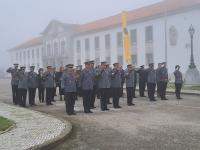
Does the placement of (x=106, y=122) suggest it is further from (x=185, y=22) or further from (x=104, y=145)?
(x=185, y=22)

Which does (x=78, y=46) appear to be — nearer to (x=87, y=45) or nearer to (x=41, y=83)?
(x=87, y=45)

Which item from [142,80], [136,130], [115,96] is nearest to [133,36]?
[142,80]

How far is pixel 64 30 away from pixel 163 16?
74.2 feet

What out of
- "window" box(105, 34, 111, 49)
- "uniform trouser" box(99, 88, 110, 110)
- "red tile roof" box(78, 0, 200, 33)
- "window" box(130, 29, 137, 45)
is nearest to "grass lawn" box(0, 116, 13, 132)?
"uniform trouser" box(99, 88, 110, 110)

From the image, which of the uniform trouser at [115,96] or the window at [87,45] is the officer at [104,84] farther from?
the window at [87,45]

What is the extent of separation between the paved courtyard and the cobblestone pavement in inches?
16.1

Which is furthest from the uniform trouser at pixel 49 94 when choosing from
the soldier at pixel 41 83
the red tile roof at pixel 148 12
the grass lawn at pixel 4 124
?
the red tile roof at pixel 148 12

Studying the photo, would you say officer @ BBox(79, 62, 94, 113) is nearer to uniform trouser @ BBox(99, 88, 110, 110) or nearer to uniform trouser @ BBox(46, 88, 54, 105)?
uniform trouser @ BBox(99, 88, 110, 110)

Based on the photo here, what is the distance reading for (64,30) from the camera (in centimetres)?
5941

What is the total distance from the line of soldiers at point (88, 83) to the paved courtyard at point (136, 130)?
0.74 meters

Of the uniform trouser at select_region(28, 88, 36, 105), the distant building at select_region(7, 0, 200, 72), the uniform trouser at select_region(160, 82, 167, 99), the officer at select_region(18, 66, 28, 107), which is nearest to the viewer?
the officer at select_region(18, 66, 28, 107)

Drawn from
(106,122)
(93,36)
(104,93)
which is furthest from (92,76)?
(93,36)

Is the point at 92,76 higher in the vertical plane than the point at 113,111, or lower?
higher

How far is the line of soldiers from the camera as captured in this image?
13.7m
